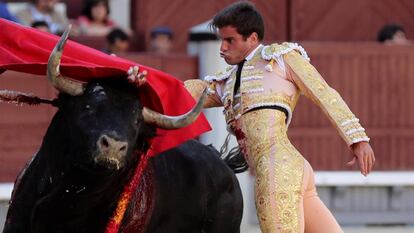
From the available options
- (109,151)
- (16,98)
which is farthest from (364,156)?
(16,98)

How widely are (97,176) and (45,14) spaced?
461 centimetres

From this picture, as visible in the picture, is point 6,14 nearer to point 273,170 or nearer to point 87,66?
point 87,66

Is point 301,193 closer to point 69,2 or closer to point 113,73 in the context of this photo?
point 113,73

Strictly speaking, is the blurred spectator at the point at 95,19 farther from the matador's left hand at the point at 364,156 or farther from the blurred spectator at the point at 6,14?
the matador's left hand at the point at 364,156

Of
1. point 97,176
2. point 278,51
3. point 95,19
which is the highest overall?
point 278,51

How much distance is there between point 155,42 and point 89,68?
4.88 meters

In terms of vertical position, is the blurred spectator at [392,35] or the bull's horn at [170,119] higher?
the blurred spectator at [392,35]

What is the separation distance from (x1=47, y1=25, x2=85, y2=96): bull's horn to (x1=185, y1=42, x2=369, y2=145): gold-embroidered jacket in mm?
657

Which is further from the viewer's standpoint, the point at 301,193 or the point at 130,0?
the point at 130,0

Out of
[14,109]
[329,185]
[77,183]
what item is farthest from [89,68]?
[329,185]

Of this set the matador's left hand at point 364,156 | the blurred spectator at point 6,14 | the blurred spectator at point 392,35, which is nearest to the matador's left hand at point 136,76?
the matador's left hand at point 364,156

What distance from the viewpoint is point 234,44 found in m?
5.44

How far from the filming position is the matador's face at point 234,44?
17.7ft

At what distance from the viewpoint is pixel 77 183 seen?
524 centimetres
